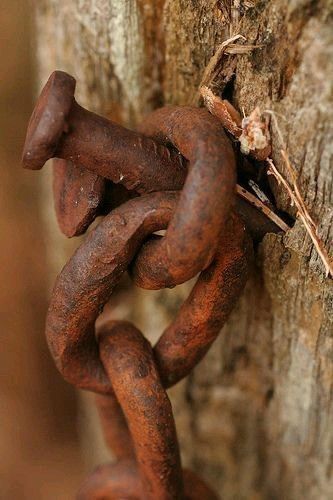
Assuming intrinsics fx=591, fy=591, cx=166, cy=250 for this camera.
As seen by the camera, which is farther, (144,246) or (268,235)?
(268,235)

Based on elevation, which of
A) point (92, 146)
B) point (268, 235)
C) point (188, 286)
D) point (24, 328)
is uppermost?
point (92, 146)

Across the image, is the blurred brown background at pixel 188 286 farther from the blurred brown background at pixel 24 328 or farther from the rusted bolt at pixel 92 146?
the rusted bolt at pixel 92 146

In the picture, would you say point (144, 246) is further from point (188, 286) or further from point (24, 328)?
point (24, 328)

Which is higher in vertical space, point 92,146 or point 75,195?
point 92,146

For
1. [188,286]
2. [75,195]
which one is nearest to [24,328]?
[188,286]

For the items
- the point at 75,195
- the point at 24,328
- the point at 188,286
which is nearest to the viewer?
the point at 75,195

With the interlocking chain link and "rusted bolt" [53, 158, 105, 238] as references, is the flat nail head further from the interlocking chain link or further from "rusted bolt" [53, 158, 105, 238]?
"rusted bolt" [53, 158, 105, 238]

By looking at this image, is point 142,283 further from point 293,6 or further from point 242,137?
point 293,6

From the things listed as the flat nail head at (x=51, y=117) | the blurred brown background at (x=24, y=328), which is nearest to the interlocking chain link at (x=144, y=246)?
the flat nail head at (x=51, y=117)
